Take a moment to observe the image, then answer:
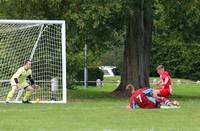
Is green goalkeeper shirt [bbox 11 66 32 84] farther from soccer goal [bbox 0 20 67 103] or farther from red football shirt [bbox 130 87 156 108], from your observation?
red football shirt [bbox 130 87 156 108]

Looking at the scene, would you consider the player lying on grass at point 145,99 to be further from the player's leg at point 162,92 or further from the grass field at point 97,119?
the grass field at point 97,119

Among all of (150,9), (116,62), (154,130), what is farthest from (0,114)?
(116,62)

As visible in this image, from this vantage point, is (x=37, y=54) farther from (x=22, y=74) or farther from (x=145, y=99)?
(x=145, y=99)

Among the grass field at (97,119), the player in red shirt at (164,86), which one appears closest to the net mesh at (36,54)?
the player in red shirt at (164,86)

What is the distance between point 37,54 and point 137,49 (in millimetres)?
5155

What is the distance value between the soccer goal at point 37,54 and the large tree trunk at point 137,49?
3668 millimetres

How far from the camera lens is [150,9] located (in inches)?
1228

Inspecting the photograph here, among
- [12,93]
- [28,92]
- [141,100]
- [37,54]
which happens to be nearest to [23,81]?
[28,92]

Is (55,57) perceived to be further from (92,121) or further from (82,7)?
(92,121)

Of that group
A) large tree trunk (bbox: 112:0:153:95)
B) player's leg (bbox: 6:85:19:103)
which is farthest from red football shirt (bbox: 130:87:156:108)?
large tree trunk (bbox: 112:0:153:95)

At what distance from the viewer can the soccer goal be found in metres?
26.9

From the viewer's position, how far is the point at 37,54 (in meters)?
30.0

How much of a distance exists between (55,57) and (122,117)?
494 inches

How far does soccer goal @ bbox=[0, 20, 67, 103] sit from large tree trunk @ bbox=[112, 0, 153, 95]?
367 cm
